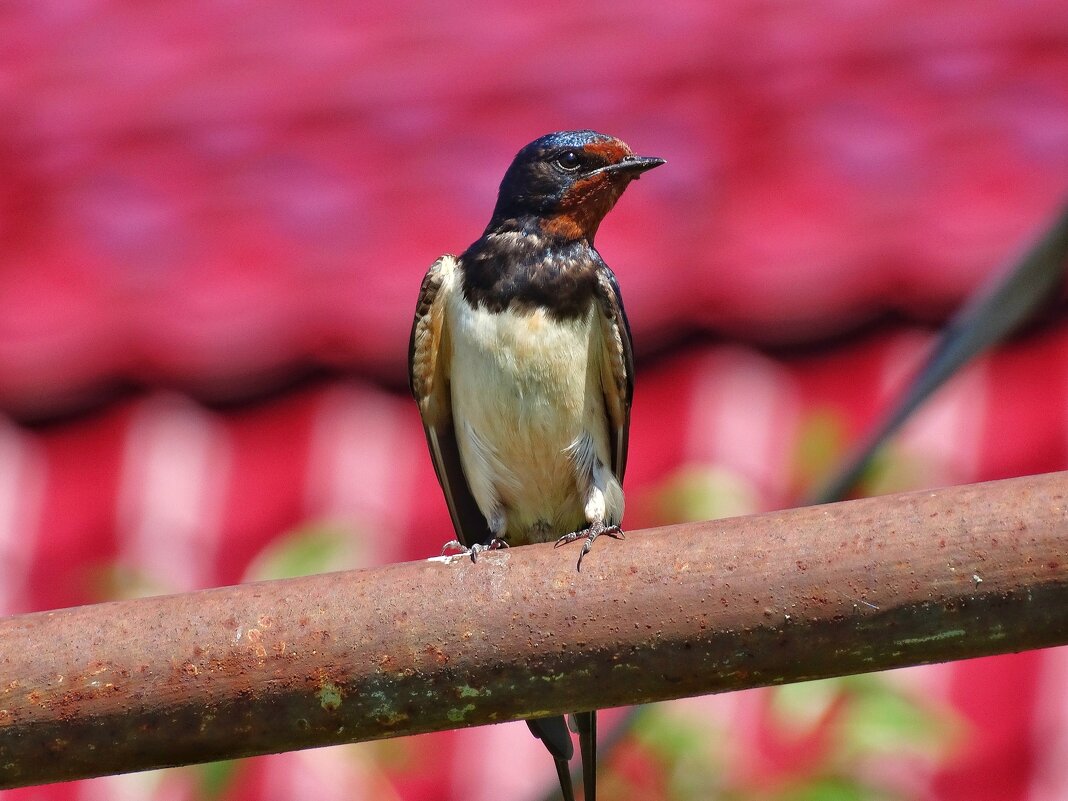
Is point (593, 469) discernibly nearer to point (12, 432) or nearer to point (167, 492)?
point (167, 492)

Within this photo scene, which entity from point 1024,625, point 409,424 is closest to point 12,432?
point 409,424

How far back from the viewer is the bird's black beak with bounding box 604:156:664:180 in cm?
334

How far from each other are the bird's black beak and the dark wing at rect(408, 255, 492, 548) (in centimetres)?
35

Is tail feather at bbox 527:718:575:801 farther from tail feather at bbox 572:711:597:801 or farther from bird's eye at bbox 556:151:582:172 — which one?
bird's eye at bbox 556:151:582:172

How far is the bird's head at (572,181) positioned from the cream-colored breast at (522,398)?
24 cm

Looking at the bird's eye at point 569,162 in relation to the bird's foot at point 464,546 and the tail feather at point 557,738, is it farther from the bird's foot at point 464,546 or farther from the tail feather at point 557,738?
the tail feather at point 557,738

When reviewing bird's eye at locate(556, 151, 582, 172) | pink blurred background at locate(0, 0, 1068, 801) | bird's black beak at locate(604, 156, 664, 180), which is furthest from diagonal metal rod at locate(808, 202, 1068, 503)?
bird's eye at locate(556, 151, 582, 172)

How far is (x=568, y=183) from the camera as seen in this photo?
3430 mm

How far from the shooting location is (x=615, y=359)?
3250 millimetres

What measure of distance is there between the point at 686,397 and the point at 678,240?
43 centimetres

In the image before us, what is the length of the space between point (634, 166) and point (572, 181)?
138 millimetres

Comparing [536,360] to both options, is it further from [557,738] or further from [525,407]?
[557,738]

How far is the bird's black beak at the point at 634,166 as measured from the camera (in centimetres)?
334

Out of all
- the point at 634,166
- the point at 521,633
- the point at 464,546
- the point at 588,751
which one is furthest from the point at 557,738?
the point at 634,166
